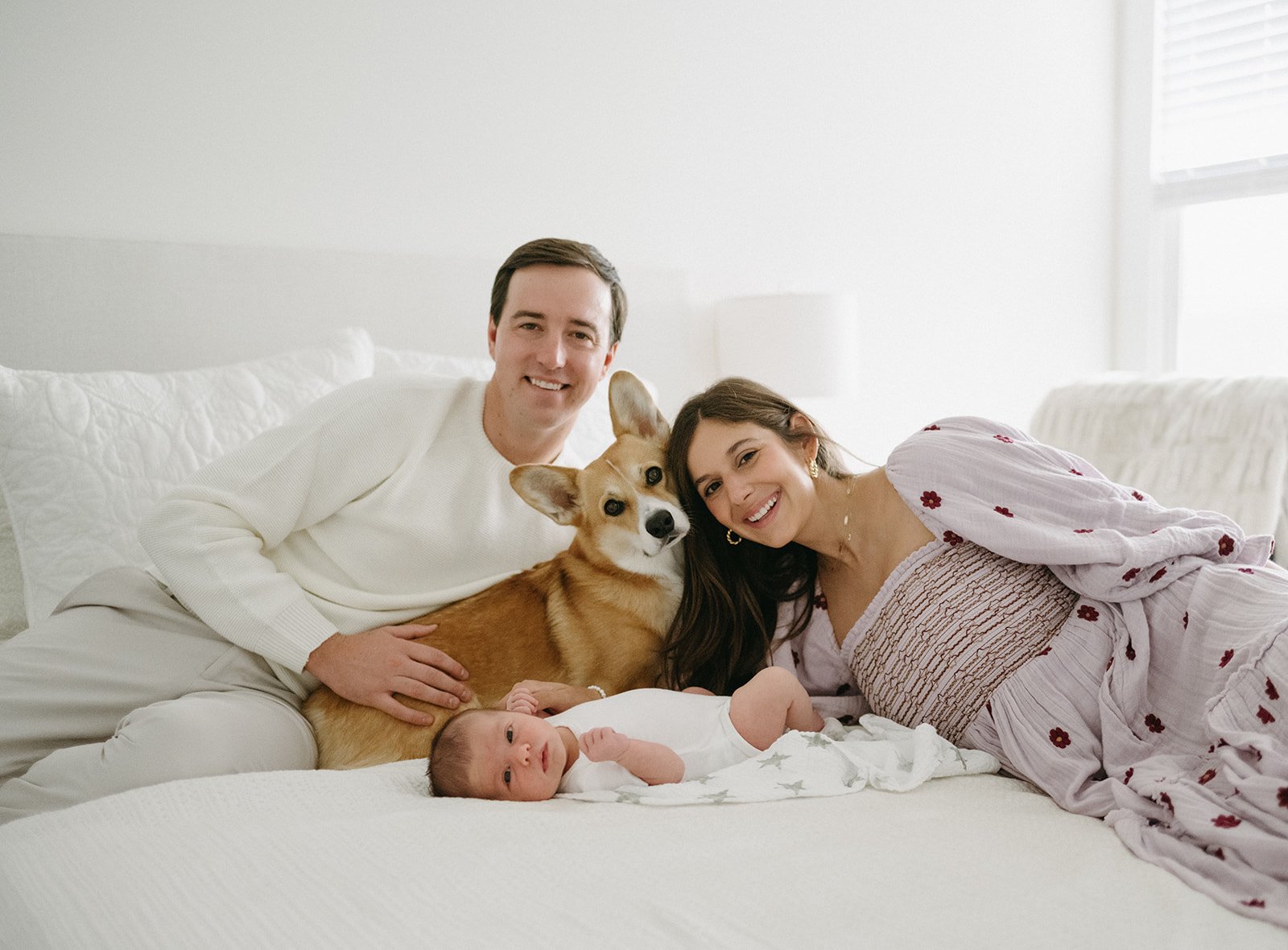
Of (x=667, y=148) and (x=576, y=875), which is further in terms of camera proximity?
(x=667, y=148)

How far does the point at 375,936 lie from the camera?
2.96 feet

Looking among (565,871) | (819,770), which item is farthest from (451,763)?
(819,770)

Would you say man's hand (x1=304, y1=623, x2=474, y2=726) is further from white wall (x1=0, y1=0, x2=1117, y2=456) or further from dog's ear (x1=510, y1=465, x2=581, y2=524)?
white wall (x1=0, y1=0, x2=1117, y2=456)

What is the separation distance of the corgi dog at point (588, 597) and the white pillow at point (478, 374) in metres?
0.60

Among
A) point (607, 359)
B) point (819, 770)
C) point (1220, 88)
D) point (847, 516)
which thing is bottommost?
point (819, 770)

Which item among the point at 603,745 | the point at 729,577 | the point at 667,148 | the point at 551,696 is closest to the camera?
the point at 603,745

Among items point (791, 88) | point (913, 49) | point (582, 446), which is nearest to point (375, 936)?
point (582, 446)

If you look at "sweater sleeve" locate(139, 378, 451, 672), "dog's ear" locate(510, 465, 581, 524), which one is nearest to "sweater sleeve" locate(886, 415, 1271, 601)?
"dog's ear" locate(510, 465, 581, 524)

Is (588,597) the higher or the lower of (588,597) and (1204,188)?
the lower

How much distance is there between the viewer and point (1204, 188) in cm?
→ 428

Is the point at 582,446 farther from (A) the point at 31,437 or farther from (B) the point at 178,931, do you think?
(B) the point at 178,931

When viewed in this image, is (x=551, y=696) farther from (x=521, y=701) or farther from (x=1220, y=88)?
(x=1220, y=88)

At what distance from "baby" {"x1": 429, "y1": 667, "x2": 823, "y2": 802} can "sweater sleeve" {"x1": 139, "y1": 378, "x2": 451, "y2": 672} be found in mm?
418

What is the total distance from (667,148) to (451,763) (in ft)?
8.24
